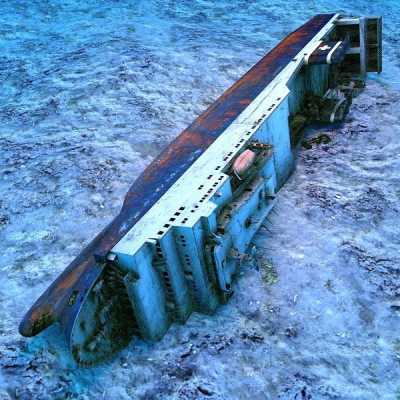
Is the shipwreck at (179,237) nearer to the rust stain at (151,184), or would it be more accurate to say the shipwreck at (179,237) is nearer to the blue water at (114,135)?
the rust stain at (151,184)

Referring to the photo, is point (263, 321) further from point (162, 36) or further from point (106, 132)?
point (162, 36)

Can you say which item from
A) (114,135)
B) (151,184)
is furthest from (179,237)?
(114,135)

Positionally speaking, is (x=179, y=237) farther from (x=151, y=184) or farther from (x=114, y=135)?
(x=114, y=135)

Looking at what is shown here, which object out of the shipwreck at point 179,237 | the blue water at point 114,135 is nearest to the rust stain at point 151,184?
the shipwreck at point 179,237

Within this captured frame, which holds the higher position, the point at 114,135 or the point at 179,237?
the point at 179,237

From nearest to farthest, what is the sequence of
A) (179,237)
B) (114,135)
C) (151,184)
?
(179,237) → (151,184) → (114,135)

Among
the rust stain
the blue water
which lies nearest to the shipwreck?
the rust stain

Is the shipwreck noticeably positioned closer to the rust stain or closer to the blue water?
the rust stain
